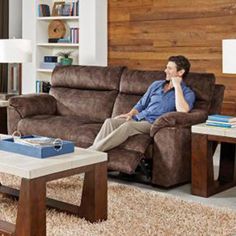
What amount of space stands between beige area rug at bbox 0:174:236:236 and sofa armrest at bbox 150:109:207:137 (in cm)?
53

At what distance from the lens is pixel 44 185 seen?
110 inches

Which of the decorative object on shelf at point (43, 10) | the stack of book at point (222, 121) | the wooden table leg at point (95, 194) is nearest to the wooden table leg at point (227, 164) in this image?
the stack of book at point (222, 121)

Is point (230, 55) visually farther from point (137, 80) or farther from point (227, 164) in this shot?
point (137, 80)

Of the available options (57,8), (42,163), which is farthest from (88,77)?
(42,163)

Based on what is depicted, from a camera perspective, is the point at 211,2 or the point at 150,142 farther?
the point at 211,2

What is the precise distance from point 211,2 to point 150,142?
7.72 feet

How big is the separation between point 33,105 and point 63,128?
0.68m

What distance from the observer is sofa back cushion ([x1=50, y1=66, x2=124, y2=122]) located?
16.6ft

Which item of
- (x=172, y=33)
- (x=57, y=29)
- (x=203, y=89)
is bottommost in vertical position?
(x=203, y=89)

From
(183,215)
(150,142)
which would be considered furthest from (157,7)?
(183,215)

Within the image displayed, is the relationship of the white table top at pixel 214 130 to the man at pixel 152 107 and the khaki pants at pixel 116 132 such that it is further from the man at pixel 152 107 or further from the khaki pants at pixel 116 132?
the khaki pants at pixel 116 132

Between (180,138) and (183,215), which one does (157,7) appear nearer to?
(180,138)

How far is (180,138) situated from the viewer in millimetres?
4016

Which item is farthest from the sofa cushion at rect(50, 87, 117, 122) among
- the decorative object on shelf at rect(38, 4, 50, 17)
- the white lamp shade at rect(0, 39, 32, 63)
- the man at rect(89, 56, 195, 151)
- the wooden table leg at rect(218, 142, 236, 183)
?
the decorative object on shelf at rect(38, 4, 50, 17)
